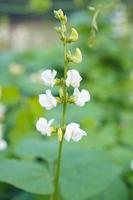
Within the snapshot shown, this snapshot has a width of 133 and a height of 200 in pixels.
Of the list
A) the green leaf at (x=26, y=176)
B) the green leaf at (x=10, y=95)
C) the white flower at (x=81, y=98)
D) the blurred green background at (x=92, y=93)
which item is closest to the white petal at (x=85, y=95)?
the white flower at (x=81, y=98)

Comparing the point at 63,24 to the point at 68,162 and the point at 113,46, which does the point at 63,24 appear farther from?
the point at 113,46

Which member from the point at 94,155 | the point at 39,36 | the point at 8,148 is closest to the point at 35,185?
the point at 94,155

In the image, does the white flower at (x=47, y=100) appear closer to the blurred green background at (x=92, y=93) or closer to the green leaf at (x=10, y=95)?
the blurred green background at (x=92, y=93)

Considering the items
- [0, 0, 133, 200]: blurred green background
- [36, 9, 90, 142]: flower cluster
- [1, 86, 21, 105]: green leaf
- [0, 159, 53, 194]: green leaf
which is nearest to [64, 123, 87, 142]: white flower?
[36, 9, 90, 142]: flower cluster

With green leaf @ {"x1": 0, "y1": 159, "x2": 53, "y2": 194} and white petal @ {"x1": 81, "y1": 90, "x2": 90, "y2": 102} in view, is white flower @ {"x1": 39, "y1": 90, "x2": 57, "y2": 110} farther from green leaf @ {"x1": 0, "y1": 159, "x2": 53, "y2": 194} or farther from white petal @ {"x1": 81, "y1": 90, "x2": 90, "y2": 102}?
green leaf @ {"x1": 0, "y1": 159, "x2": 53, "y2": 194}

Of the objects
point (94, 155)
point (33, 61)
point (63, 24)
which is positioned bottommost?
point (33, 61)
